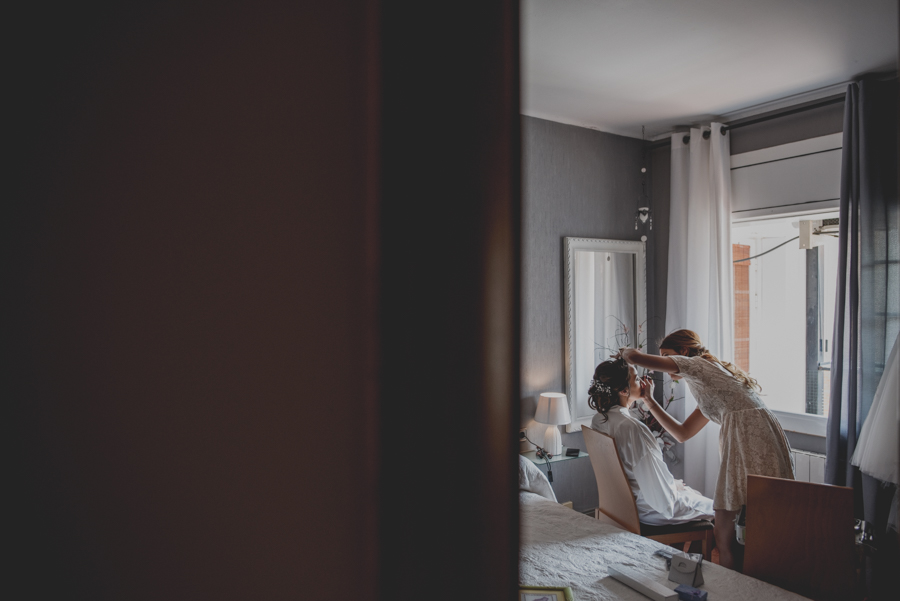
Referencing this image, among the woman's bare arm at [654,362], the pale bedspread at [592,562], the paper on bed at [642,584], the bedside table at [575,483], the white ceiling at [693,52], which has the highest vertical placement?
the white ceiling at [693,52]

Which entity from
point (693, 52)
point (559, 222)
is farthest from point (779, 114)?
point (559, 222)

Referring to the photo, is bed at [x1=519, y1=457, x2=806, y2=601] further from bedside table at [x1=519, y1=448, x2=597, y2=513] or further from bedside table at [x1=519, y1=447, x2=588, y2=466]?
bedside table at [x1=519, y1=448, x2=597, y2=513]

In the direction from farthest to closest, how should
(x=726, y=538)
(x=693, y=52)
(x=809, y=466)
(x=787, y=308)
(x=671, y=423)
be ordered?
(x=787, y=308), (x=809, y=466), (x=671, y=423), (x=693, y=52), (x=726, y=538)

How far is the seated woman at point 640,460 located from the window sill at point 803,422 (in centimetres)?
95

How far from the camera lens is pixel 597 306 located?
3686 millimetres

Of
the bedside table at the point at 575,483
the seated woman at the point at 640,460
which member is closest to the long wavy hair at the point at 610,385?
the seated woman at the point at 640,460

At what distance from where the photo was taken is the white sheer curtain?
353cm

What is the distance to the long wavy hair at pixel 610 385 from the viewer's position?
109 inches

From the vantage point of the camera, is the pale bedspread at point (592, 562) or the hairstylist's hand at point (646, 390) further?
the hairstylist's hand at point (646, 390)

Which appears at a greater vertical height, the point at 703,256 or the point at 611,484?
the point at 703,256

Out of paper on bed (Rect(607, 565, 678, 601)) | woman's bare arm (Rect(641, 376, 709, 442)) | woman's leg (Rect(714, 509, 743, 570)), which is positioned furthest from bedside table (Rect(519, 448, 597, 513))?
paper on bed (Rect(607, 565, 678, 601))

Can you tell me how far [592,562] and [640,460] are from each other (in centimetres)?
88

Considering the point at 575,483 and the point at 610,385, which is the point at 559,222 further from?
the point at 575,483

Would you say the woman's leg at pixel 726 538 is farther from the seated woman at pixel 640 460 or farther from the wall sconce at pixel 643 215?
the wall sconce at pixel 643 215
